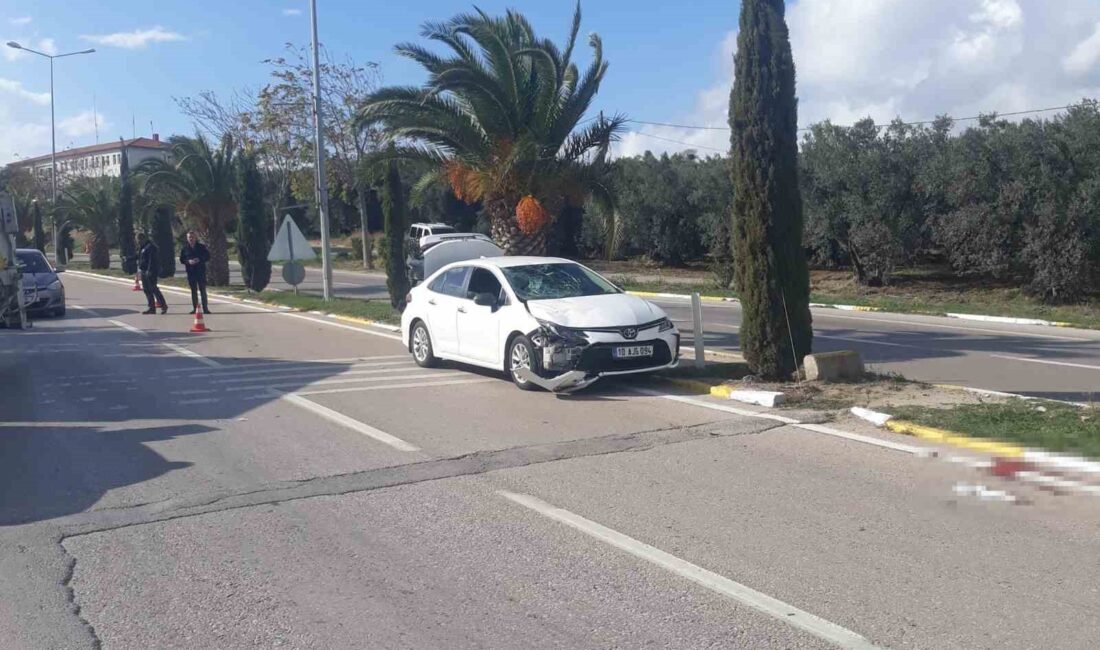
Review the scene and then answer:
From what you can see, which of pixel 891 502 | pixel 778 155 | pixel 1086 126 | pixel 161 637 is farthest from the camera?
pixel 1086 126

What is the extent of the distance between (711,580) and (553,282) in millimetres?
7568

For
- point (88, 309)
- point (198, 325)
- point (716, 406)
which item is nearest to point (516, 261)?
point (716, 406)

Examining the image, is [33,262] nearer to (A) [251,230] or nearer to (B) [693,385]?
(A) [251,230]

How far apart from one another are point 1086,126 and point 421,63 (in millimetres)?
17628

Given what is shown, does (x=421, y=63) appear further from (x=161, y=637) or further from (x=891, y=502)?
(x=161, y=637)

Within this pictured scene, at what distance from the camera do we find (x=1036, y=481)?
233 inches

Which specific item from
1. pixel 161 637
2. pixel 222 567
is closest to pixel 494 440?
pixel 222 567

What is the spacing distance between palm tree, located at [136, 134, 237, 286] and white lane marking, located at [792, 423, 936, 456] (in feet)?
95.8

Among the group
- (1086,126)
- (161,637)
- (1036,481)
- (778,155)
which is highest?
(1086,126)

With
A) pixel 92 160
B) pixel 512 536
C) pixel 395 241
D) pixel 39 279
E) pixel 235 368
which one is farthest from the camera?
pixel 92 160

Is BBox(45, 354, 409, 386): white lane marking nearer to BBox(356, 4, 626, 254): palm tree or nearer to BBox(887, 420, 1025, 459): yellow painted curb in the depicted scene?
BBox(356, 4, 626, 254): palm tree

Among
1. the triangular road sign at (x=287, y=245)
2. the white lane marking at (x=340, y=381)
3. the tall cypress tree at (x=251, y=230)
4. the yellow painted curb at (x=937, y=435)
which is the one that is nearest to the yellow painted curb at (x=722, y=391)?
the yellow painted curb at (x=937, y=435)

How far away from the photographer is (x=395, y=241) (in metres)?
23.9

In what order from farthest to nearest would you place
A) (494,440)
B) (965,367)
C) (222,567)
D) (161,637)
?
1. (965,367)
2. (494,440)
3. (222,567)
4. (161,637)
